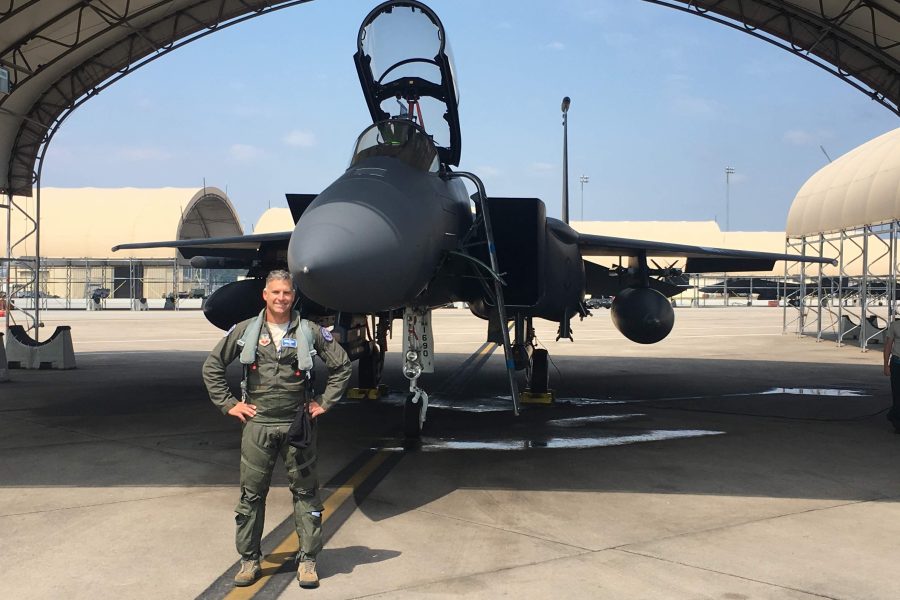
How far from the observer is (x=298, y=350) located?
152 inches

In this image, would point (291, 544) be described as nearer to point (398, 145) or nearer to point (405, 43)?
point (398, 145)

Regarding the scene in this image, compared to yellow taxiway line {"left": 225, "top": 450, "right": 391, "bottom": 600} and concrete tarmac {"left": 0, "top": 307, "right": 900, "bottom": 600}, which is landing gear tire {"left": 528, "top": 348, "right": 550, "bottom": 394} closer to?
concrete tarmac {"left": 0, "top": 307, "right": 900, "bottom": 600}

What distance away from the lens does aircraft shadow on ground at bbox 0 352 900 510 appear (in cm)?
586

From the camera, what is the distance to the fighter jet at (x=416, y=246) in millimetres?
4891

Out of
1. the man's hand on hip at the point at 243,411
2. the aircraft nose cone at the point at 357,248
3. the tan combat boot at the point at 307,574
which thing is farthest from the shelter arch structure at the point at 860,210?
the man's hand on hip at the point at 243,411

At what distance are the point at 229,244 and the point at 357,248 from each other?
6752mm

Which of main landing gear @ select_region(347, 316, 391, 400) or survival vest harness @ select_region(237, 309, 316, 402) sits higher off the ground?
survival vest harness @ select_region(237, 309, 316, 402)

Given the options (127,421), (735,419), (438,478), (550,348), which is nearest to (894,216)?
(550,348)

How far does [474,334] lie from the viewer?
24.7 meters

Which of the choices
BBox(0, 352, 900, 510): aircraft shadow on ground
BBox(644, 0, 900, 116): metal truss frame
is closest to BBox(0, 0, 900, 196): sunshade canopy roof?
BBox(644, 0, 900, 116): metal truss frame

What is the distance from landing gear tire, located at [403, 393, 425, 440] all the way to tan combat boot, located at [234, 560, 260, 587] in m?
3.13

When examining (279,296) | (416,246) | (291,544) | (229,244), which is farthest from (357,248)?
(229,244)

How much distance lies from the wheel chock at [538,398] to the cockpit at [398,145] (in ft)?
14.7

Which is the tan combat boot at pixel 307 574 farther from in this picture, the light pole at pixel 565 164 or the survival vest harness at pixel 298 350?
the light pole at pixel 565 164
